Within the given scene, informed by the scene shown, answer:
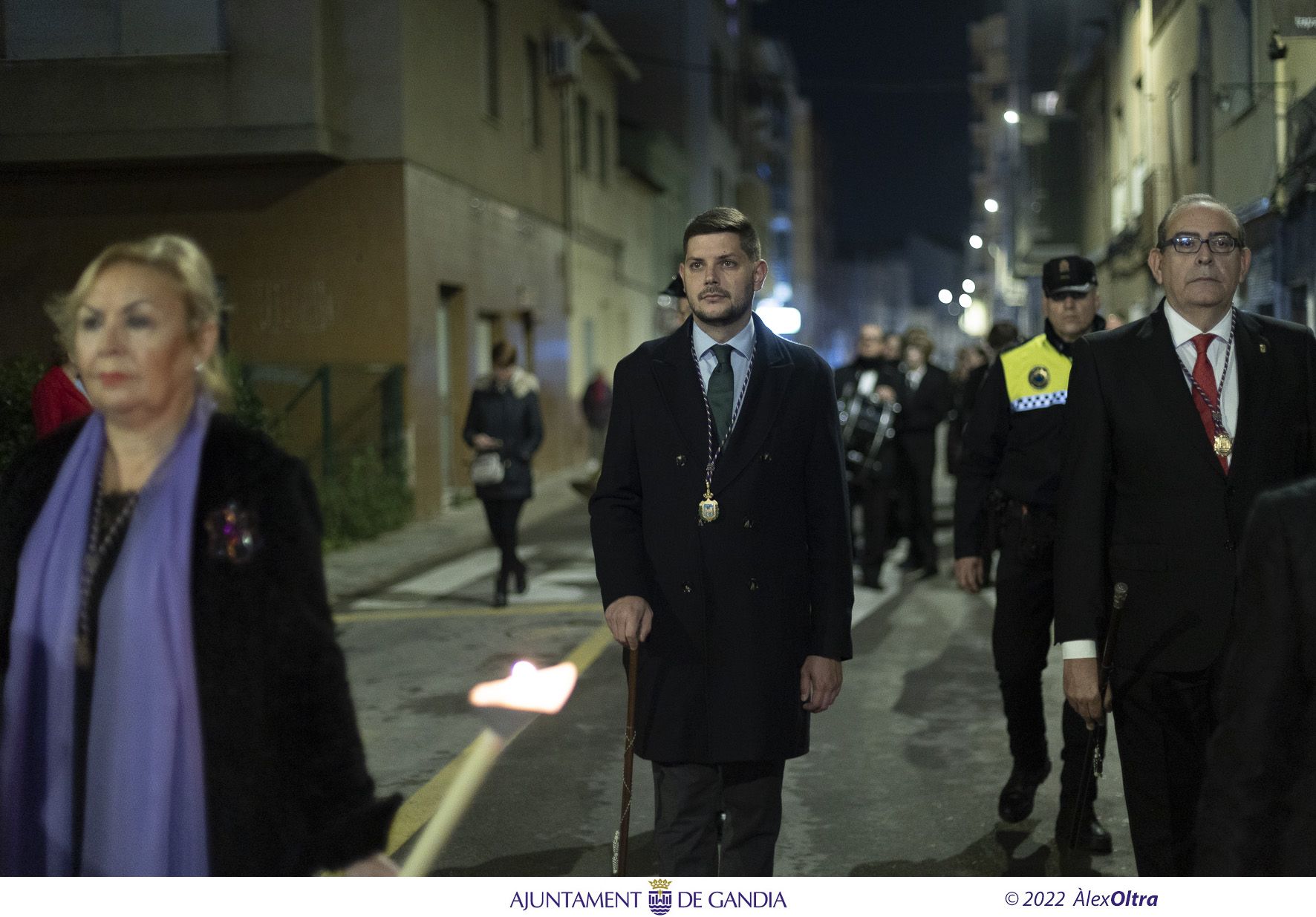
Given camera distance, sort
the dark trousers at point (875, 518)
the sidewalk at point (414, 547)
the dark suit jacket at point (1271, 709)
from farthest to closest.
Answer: the sidewalk at point (414, 547)
the dark trousers at point (875, 518)
the dark suit jacket at point (1271, 709)

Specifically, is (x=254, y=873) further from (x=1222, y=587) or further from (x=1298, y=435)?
(x=1298, y=435)

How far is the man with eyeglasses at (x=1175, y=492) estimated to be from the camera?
393cm

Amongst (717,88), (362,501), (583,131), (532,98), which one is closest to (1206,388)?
(362,501)

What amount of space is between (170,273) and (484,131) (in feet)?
63.4

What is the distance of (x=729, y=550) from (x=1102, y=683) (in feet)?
3.33

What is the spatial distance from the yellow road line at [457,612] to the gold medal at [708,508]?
671 cm

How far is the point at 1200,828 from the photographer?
7.93 feet

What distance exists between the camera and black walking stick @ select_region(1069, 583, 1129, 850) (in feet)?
13.0

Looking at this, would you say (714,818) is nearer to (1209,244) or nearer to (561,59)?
(1209,244)

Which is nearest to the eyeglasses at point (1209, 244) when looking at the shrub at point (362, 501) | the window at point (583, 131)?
the shrub at point (362, 501)

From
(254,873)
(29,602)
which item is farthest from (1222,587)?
(29,602)

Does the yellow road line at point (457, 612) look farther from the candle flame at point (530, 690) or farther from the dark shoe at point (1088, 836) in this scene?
the dark shoe at point (1088, 836)

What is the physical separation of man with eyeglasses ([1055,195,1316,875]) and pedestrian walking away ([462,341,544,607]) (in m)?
7.45
